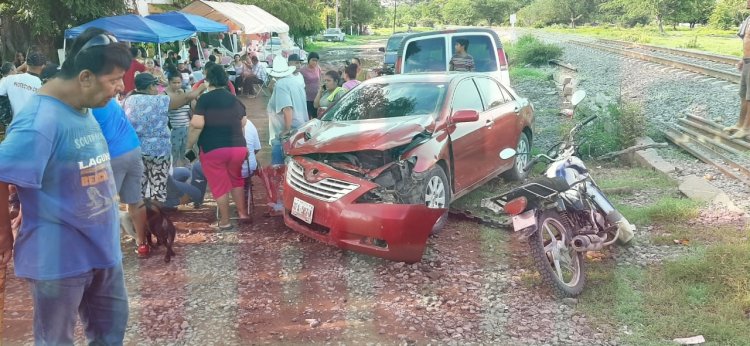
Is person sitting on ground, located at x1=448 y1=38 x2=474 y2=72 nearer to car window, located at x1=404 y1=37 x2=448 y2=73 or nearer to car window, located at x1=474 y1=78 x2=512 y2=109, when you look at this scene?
car window, located at x1=404 y1=37 x2=448 y2=73

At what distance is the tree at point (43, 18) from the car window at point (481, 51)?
9.83 metres

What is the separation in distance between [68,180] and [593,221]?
3735 millimetres

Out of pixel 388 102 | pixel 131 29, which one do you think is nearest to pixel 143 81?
pixel 388 102

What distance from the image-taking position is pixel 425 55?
31.9ft

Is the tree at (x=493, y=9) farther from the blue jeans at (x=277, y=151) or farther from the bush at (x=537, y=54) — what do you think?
the blue jeans at (x=277, y=151)

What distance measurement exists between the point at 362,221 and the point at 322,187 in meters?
0.54

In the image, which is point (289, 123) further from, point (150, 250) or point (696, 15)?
point (696, 15)

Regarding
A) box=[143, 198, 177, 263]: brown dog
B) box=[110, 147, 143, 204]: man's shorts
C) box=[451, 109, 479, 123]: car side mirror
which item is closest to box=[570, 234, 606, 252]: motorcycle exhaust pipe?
box=[451, 109, 479, 123]: car side mirror

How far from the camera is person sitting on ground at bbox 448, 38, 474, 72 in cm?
886

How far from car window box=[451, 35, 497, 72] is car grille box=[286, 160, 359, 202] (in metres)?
5.12

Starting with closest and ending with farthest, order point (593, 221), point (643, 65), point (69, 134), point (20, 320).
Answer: point (69, 134), point (20, 320), point (593, 221), point (643, 65)

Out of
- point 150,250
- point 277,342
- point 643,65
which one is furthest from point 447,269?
point 643,65

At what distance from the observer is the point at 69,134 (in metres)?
2.31

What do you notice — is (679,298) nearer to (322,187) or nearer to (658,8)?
(322,187)
